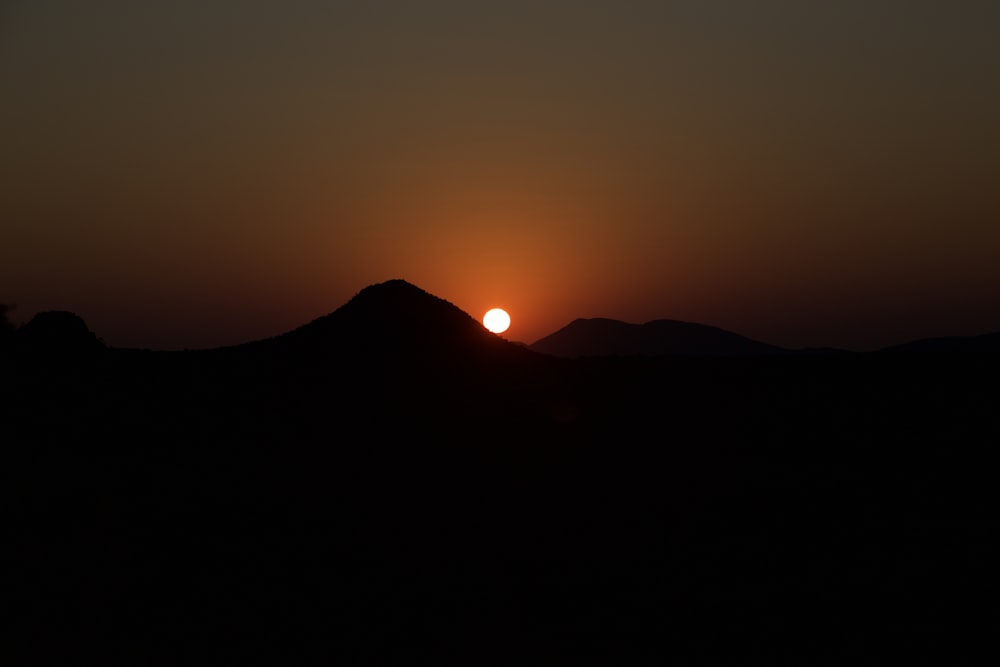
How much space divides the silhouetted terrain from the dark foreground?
7 centimetres

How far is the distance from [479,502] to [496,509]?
0.46 meters

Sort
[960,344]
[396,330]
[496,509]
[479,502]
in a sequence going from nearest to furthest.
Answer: [496,509] → [479,502] → [396,330] → [960,344]

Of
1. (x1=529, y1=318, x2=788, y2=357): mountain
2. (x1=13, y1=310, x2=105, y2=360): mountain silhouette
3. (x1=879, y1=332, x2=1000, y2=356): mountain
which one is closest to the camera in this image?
(x1=13, y1=310, x2=105, y2=360): mountain silhouette

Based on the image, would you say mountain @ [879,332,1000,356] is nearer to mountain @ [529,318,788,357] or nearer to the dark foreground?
mountain @ [529,318,788,357]

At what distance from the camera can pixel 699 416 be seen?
24.5 m

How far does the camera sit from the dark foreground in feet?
52.2

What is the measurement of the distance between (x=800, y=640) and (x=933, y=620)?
2.60m

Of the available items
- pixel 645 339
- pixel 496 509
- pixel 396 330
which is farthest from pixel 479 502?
pixel 645 339

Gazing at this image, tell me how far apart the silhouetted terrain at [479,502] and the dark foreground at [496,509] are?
2.7 inches

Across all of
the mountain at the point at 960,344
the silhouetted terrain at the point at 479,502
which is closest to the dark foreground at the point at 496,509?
the silhouetted terrain at the point at 479,502

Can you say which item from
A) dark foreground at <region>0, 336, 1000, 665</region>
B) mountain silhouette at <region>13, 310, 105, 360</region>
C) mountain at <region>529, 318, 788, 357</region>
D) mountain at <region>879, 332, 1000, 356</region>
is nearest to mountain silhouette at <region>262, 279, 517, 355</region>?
dark foreground at <region>0, 336, 1000, 665</region>

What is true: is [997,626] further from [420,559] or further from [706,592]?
[420,559]

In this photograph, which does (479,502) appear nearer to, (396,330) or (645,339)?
(396,330)

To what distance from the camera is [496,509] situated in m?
20.1
